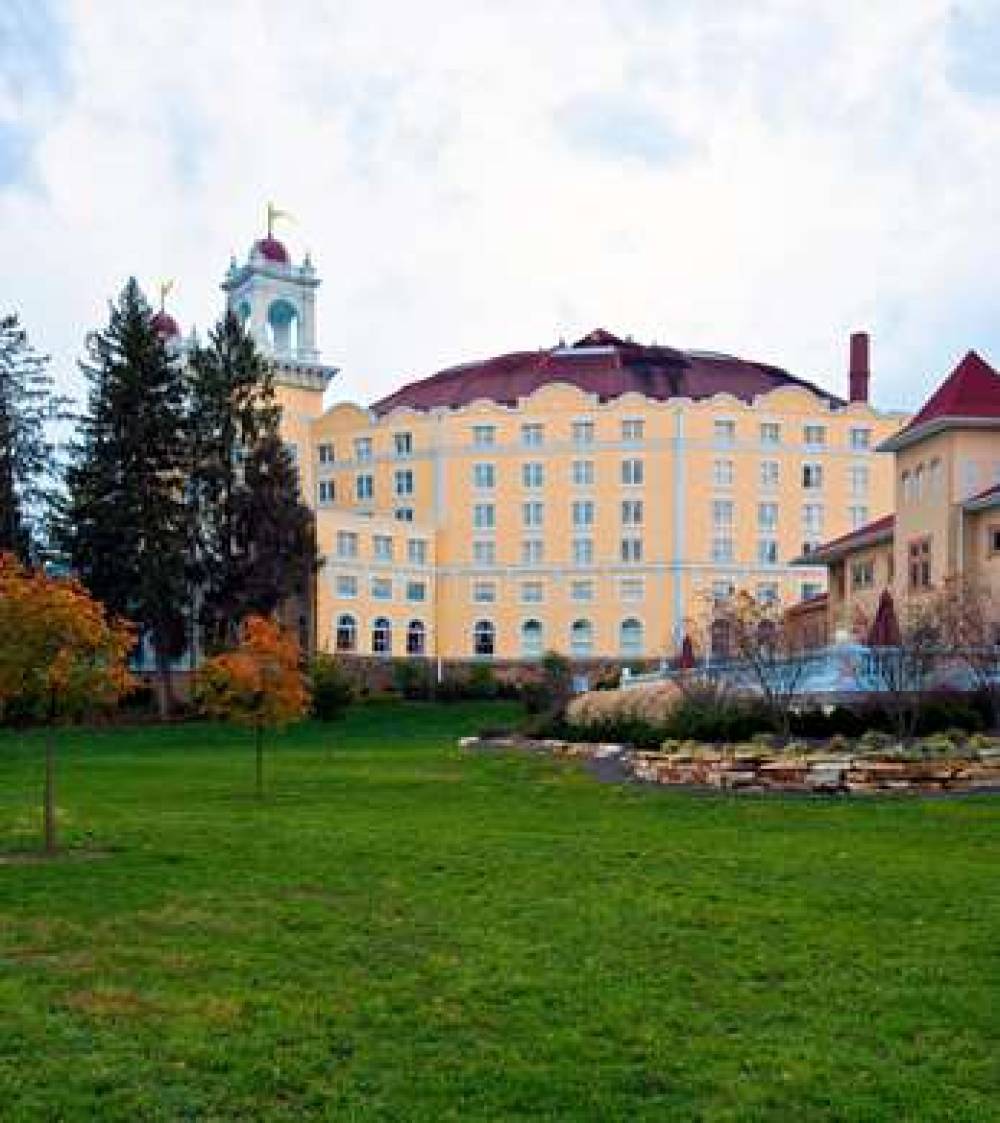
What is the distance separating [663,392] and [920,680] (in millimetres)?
57320

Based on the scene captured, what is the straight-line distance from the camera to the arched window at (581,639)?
7875 cm

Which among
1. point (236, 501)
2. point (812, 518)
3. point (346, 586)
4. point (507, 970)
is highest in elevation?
point (812, 518)

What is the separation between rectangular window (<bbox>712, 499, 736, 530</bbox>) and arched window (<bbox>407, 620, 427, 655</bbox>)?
1700 cm

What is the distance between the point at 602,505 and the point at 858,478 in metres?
14.3

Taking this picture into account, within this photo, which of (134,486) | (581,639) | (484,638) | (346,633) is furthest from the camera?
(484,638)

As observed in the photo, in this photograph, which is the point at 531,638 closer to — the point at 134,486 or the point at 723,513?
the point at 723,513

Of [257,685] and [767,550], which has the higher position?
[767,550]

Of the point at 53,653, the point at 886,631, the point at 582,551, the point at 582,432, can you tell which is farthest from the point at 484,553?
the point at 53,653

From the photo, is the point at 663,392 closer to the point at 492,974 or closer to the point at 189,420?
the point at 189,420

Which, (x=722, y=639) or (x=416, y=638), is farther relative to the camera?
(x=416, y=638)

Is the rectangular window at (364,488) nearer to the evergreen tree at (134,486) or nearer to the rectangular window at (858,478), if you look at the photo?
the evergreen tree at (134,486)

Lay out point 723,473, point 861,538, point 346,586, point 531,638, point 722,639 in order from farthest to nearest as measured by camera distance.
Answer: point 531,638 → point 723,473 → point 346,586 → point 861,538 → point 722,639

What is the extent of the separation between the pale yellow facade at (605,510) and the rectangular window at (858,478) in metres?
0.11

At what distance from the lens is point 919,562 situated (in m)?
39.0
